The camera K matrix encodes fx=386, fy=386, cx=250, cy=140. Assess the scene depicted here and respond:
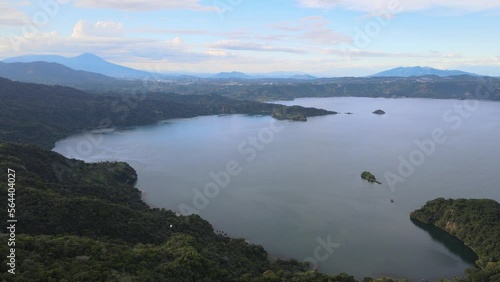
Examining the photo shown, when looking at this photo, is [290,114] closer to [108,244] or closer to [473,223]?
[473,223]

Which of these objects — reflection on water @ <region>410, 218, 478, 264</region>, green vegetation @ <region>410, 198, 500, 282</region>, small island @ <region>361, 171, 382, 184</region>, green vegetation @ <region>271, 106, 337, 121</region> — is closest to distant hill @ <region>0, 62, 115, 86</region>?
green vegetation @ <region>271, 106, 337, 121</region>

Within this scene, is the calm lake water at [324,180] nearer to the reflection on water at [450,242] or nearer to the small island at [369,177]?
the reflection on water at [450,242]

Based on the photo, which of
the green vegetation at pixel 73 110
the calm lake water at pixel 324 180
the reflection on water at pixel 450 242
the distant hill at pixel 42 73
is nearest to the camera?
the reflection on water at pixel 450 242

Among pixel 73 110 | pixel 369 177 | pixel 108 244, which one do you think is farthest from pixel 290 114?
pixel 108 244

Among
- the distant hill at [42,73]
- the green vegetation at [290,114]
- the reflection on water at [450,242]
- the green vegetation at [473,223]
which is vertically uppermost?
the distant hill at [42,73]

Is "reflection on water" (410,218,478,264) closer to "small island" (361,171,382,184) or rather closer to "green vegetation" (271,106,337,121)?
"small island" (361,171,382,184)

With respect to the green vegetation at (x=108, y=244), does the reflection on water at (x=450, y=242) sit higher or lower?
lower

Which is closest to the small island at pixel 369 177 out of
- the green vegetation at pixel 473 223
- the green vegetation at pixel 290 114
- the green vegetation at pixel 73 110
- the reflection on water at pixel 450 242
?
the green vegetation at pixel 473 223
